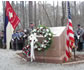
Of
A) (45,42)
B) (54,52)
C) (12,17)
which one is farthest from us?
(12,17)

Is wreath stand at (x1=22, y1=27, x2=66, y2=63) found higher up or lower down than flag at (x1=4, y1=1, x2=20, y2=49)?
lower down

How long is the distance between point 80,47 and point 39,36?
4885mm

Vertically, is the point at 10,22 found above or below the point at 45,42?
above

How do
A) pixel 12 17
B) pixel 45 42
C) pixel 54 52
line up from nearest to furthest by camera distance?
1. pixel 45 42
2. pixel 54 52
3. pixel 12 17

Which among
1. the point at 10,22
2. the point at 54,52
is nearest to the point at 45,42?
the point at 54,52

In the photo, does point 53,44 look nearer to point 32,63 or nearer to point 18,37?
point 32,63

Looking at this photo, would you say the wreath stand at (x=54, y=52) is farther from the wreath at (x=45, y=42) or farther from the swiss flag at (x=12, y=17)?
the swiss flag at (x=12, y=17)

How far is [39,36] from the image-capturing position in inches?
317

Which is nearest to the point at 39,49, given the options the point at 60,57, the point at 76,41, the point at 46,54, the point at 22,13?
the point at 46,54

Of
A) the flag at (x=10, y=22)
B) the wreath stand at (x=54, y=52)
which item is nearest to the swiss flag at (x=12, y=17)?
the flag at (x=10, y=22)

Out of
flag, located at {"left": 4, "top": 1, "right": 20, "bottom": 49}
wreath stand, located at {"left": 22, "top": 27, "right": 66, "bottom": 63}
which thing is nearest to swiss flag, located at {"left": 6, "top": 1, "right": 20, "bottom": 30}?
flag, located at {"left": 4, "top": 1, "right": 20, "bottom": 49}

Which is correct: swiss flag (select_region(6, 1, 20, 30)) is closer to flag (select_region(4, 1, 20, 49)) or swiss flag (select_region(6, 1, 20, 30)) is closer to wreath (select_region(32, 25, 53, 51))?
flag (select_region(4, 1, 20, 49))

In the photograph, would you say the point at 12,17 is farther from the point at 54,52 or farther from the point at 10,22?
the point at 54,52

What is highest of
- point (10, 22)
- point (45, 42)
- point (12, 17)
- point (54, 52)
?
point (12, 17)
